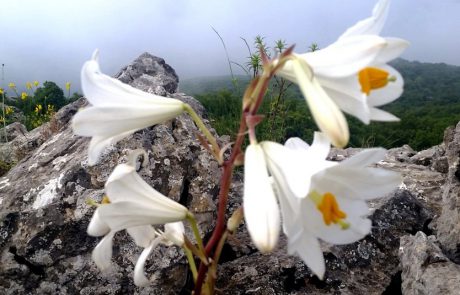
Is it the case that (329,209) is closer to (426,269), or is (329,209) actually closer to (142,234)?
(142,234)

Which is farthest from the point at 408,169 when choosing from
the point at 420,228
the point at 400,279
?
the point at 400,279

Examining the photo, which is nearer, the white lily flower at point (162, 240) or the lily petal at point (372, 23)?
the lily petal at point (372, 23)

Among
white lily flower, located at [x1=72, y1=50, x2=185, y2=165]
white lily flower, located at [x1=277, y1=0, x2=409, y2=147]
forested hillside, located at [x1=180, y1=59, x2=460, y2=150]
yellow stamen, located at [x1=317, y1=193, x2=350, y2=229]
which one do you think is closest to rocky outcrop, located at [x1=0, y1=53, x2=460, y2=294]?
forested hillside, located at [x1=180, y1=59, x2=460, y2=150]

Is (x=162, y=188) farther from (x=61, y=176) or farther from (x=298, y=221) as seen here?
(x=298, y=221)

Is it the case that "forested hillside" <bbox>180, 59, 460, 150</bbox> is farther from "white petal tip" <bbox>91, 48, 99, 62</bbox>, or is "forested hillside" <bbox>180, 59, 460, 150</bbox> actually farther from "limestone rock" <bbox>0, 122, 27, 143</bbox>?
"limestone rock" <bbox>0, 122, 27, 143</bbox>

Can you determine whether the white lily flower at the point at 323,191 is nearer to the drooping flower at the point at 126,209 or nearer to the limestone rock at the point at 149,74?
the drooping flower at the point at 126,209

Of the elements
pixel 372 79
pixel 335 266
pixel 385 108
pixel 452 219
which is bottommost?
pixel 385 108

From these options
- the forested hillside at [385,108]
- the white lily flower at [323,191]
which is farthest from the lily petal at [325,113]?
the forested hillside at [385,108]

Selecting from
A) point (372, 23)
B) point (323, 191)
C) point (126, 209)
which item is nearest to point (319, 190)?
point (323, 191)
